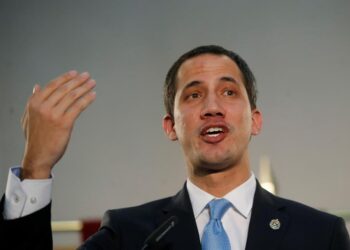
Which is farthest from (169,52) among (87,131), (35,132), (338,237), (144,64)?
(35,132)

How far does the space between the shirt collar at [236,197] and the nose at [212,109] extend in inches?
7.8

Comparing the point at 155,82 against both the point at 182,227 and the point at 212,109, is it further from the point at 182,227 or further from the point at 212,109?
the point at 182,227

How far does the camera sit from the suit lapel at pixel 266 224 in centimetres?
126

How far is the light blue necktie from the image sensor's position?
1.25 metres

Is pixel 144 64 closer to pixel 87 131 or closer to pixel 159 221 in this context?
pixel 87 131

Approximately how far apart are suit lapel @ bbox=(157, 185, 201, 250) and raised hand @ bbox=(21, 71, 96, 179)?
33 cm

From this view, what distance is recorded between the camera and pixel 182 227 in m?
1.32

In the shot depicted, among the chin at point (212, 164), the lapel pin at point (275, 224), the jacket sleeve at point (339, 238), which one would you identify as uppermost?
the chin at point (212, 164)

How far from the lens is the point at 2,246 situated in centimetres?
98

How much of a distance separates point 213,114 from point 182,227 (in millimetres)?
293

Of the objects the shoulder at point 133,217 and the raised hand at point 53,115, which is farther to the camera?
the shoulder at point 133,217

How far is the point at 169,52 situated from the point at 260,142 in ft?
2.13

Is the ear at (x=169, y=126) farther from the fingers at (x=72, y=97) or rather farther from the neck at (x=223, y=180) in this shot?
the fingers at (x=72, y=97)

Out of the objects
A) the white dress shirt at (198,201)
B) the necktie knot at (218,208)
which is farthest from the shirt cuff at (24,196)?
the necktie knot at (218,208)
